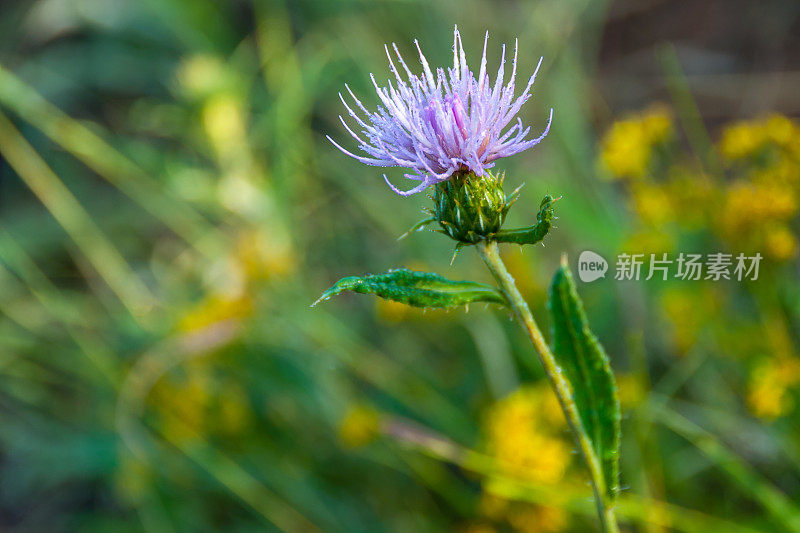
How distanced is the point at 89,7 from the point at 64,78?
0.28 meters

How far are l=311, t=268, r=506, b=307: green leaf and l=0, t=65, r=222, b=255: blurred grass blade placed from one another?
1089mm

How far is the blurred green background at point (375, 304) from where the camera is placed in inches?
37.3

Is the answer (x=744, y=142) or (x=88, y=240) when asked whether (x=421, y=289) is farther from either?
(x=88, y=240)

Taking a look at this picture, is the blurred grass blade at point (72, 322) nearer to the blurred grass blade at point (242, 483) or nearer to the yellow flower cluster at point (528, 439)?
the blurred grass blade at point (242, 483)

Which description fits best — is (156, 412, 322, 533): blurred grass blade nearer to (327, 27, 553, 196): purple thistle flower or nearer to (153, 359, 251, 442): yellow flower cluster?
(153, 359, 251, 442): yellow flower cluster

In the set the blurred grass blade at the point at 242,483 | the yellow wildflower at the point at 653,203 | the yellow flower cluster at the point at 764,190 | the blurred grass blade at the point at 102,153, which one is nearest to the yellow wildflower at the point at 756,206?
the yellow flower cluster at the point at 764,190

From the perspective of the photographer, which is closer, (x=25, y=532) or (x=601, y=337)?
(x=601, y=337)

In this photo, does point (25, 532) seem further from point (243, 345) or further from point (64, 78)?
point (64, 78)

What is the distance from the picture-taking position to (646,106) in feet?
6.93

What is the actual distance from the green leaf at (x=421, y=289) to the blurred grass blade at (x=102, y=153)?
109 centimetres

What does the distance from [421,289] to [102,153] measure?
1.22 meters

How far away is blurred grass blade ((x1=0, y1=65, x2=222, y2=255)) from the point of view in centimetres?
135

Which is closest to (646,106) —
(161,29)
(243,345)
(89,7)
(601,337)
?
(601,337)

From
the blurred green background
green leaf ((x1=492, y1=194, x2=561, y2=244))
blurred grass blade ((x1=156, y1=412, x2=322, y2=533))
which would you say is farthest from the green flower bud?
blurred grass blade ((x1=156, y1=412, x2=322, y2=533))
